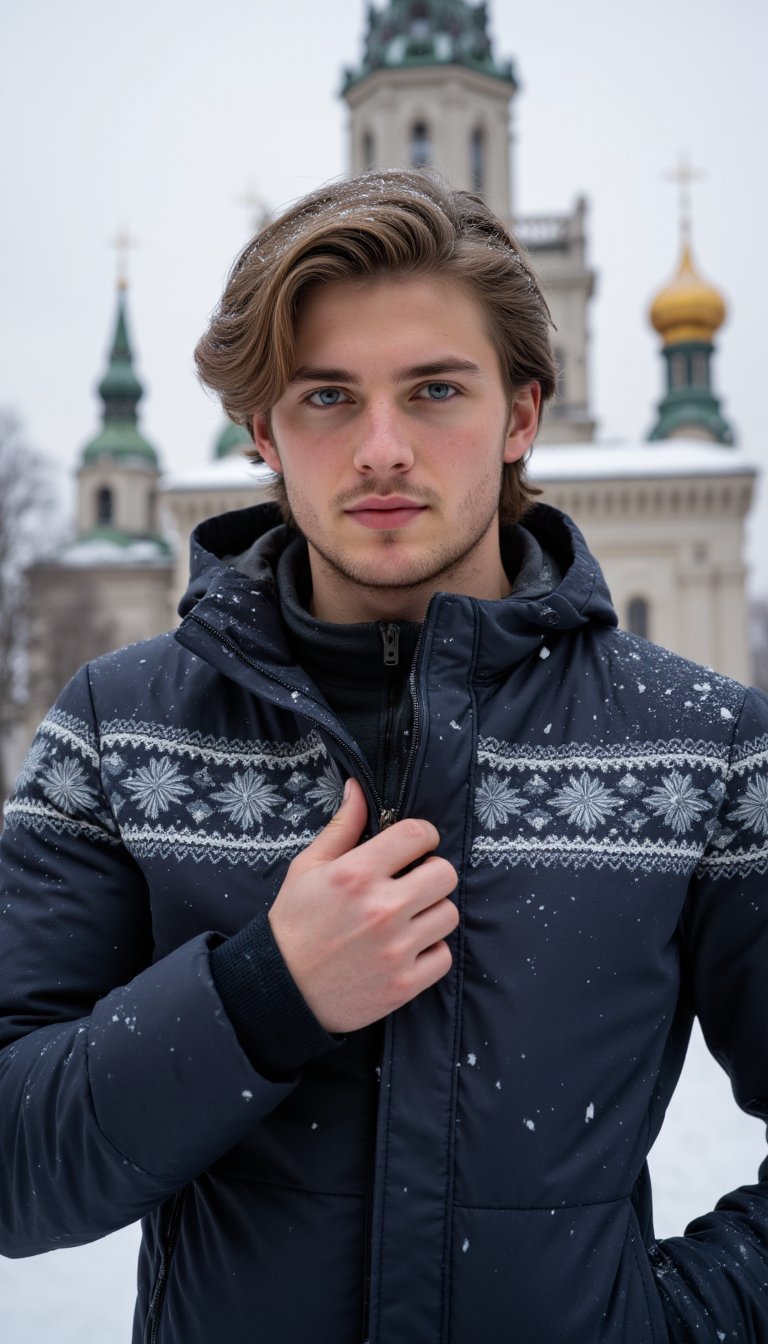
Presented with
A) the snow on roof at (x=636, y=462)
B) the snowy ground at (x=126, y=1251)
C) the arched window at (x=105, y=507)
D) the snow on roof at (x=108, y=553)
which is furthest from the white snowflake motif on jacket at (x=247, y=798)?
the arched window at (x=105, y=507)

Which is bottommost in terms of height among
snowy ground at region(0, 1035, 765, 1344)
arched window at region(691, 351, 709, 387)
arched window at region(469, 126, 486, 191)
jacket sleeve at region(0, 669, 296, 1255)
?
snowy ground at region(0, 1035, 765, 1344)

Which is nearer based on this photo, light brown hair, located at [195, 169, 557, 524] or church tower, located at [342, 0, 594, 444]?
light brown hair, located at [195, 169, 557, 524]

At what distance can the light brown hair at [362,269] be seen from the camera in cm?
175

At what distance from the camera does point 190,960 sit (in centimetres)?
148

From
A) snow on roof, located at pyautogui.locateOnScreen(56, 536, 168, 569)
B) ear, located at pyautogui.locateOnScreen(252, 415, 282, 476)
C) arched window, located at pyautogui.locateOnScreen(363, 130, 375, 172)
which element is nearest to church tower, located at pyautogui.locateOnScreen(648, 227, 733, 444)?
arched window, located at pyautogui.locateOnScreen(363, 130, 375, 172)

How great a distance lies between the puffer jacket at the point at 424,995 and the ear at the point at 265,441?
0.27 m

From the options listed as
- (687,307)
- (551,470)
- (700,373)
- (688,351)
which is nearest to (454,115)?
(687,307)

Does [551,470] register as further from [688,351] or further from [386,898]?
[386,898]

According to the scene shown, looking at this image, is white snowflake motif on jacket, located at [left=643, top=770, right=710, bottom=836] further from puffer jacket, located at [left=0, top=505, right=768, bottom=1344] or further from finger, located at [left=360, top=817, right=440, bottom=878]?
finger, located at [left=360, top=817, right=440, bottom=878]

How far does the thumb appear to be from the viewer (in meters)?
1.51

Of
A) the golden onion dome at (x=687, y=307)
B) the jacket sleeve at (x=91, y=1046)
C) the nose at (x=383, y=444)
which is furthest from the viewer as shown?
the golden onion dome at (x=687, y=307)

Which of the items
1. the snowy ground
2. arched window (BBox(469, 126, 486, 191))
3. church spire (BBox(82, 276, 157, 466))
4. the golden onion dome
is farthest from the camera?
church spire (BBox(82, 276, 157, 466))

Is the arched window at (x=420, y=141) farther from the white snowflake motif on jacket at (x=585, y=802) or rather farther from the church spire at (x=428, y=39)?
the white snowflake motif on jacket at (x=585, y=802)

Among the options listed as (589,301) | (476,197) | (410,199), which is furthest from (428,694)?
(589,301)
